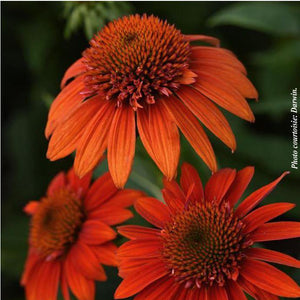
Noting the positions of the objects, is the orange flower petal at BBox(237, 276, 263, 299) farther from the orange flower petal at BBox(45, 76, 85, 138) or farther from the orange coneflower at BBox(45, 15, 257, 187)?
the orange flower petal at BBox(45, 76, 85, 138)

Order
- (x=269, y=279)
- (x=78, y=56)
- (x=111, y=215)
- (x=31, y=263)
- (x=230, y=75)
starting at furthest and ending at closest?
(x=78, y=56)
(x=31, y=263)
(x=111, y=215)
(x=230, y=75)
(x=269, y=279)

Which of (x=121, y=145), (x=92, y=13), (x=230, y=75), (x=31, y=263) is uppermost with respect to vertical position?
(x=92, y=13)

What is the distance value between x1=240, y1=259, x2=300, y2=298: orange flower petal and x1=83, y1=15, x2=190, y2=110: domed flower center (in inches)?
13.3

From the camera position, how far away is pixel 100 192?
1209mm

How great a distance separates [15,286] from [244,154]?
883 millimetres

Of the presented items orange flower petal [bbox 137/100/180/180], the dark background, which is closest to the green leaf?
the dark background

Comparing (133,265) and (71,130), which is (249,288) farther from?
(71,130)

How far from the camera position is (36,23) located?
1.97 metres

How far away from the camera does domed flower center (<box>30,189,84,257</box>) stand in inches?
47.2

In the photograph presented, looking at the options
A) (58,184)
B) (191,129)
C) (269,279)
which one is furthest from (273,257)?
(58,184)

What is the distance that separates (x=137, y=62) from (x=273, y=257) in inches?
16.7

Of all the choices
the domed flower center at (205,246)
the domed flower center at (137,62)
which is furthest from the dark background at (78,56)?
the domed flower center at (137,62)

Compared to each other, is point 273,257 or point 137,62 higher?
point 137,62

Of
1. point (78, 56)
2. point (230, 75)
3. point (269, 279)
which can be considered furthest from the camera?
point (78, 56)
